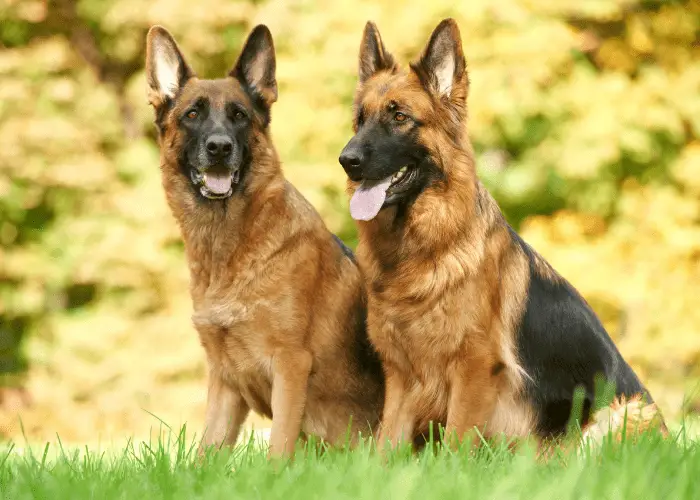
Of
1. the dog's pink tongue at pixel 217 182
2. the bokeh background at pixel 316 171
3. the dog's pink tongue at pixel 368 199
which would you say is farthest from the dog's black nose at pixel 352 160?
the bokeh background at pixel 316 171

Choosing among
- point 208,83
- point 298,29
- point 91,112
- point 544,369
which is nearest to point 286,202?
point 208,83

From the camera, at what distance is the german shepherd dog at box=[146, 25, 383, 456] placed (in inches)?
175

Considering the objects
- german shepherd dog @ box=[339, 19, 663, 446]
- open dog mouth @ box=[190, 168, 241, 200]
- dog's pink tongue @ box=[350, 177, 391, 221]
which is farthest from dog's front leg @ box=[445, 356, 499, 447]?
open dog mouth @ box=[190, 168, 241, 200]

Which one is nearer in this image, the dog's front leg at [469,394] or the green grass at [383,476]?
the green grass at [383,476]

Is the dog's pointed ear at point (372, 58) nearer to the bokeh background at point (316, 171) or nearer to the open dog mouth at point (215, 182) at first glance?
the open dog mouth at point (215, 182)

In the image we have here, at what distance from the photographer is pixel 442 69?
14.1ft

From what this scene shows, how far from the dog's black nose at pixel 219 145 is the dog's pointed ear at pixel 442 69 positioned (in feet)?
3.29

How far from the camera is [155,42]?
4.93 m

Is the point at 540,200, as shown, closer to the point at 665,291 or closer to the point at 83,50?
the point at 665,291

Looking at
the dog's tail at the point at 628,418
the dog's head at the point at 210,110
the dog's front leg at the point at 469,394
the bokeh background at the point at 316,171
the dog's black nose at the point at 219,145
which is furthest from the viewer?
the bokeh background at the point at 316,171

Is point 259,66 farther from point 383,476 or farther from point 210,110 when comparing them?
point 383,476

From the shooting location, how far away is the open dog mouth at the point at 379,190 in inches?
166

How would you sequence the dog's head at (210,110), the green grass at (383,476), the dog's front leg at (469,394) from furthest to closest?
the dog's head at (210,110), the dog's front leg at (469,394), the green grass at (383,476)

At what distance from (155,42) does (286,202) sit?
1171 mm
